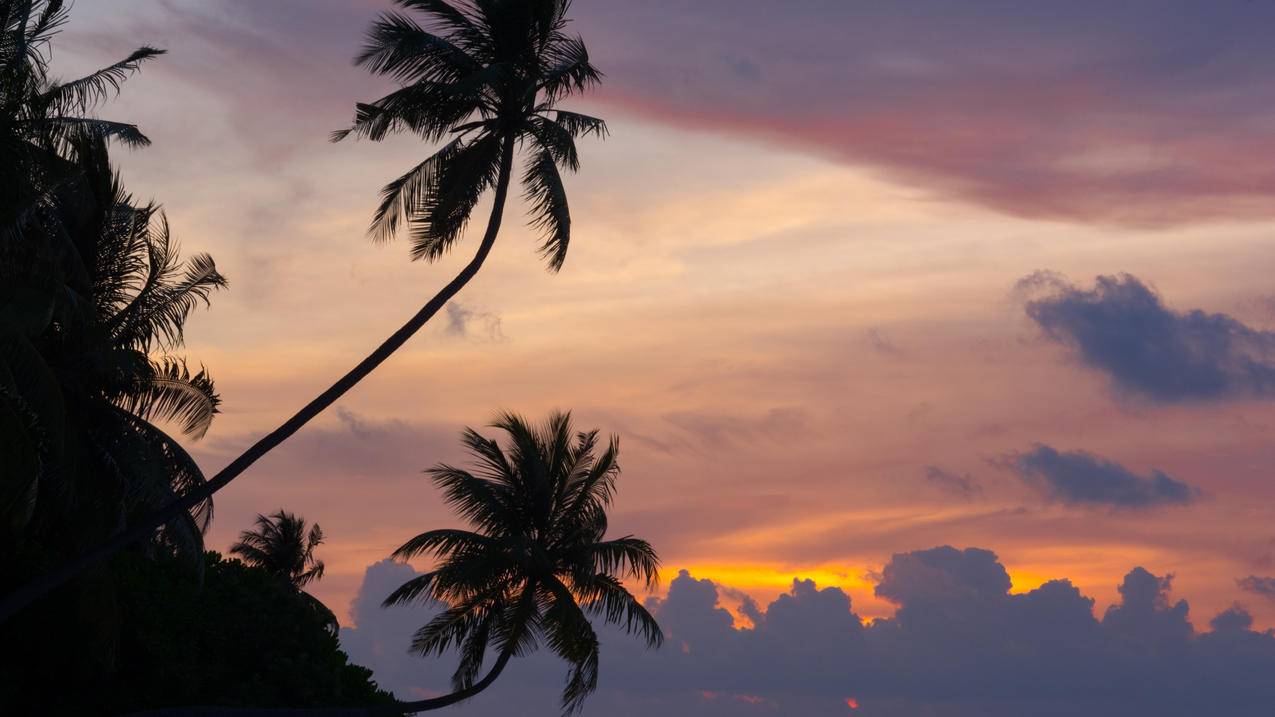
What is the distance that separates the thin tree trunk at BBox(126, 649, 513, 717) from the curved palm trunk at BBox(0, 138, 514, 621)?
2.89 metres

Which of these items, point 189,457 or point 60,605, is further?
point 60,605

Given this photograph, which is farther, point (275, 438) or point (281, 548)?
point (281, 548)

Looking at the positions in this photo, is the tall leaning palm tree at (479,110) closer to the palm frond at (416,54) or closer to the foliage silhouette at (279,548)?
the palm frond at (416,54)

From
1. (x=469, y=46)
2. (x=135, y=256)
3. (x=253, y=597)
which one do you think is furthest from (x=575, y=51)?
(x=253, y=597)

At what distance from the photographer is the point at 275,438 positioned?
2159cm

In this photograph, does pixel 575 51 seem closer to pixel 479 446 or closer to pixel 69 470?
pixel 69 470

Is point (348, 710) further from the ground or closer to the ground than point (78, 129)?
closer to the ground

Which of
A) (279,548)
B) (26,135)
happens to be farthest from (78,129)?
(279,548)

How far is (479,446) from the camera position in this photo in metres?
34.7

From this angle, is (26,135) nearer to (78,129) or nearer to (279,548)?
(78,129)

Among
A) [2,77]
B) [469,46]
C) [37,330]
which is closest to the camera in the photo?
[37,330]

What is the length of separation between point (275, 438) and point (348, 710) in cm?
790

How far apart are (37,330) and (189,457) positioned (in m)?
5.28

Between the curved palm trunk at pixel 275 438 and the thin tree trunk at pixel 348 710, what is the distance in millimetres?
2892
